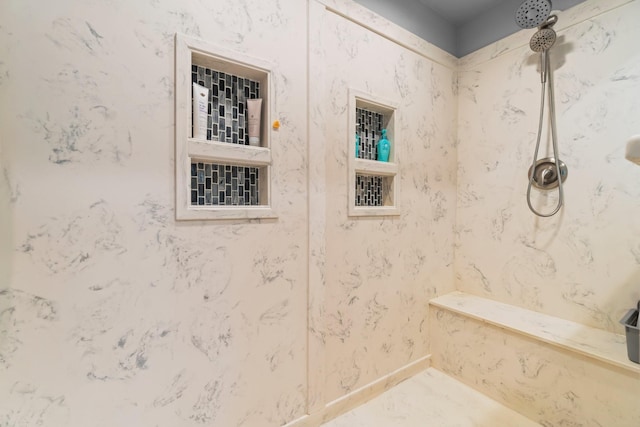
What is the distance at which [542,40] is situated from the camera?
4.79 feet

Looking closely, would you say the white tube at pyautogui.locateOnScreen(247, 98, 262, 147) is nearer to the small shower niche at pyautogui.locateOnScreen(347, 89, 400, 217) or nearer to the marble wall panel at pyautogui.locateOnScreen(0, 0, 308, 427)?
the marble wall panel at pyautogui.locateOnScreen(0, 0, 308, 427)

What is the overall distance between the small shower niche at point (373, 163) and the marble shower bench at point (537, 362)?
0.80 meters

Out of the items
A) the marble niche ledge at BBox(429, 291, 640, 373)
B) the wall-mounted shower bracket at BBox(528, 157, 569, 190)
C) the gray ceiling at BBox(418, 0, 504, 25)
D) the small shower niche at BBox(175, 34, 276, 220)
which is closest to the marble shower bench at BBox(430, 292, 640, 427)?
the marble niche ledge at BBox(429, 291, 640, 373)

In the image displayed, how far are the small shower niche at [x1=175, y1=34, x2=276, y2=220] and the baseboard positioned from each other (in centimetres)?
99

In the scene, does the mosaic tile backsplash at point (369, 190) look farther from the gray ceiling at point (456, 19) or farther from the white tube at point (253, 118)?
the gray ceiling at point (456, 19)

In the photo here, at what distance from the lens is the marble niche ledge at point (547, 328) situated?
Answer: 119 centimetres

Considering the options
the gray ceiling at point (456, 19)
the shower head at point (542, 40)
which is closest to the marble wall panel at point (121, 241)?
the gray ceiling at point (456, 19)

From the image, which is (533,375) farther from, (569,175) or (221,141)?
(221,141)

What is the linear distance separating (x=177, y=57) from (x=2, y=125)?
0.52 m

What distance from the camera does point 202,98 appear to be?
103 centimetres

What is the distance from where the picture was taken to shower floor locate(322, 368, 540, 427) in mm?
1355

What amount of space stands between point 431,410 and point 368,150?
4.74 ft

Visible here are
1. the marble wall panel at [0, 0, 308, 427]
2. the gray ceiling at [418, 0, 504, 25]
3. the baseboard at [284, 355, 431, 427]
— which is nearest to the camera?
the marble wall panel at [0, 0, 308, 427]

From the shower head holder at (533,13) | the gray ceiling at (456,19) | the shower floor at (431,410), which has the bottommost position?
the shower floor at (431,410)
